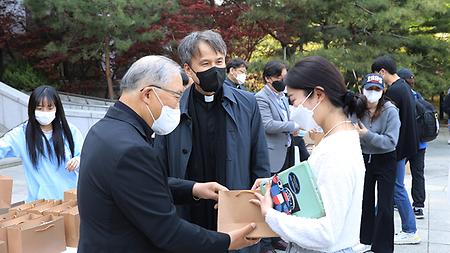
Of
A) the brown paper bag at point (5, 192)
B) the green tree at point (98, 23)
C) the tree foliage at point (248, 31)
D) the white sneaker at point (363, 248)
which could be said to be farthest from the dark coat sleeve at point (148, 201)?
the green tree at point (98, 23)

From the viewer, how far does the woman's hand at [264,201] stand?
193 centimetres

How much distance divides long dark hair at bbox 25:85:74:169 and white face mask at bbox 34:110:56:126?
1.0 inches

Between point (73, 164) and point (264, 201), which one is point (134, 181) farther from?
point (73, 164)

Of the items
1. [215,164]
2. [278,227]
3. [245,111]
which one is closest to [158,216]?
[278,227]

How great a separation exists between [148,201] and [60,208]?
1.46 m

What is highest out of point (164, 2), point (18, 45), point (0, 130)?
point (164, 2)

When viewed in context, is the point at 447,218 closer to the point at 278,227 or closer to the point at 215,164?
the point at 215,164

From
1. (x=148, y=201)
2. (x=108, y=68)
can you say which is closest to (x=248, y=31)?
(x=108, y=68)

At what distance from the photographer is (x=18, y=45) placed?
598 inches

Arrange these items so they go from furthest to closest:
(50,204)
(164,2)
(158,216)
A: 1. (164,2)
2. (50,204)
3. (158,216)

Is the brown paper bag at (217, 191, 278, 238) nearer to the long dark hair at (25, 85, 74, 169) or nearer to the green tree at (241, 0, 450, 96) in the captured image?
the long dark hair at (25, 85, 74, 169)

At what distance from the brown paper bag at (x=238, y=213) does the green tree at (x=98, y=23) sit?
36.8 ft

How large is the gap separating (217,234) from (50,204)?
1517mm

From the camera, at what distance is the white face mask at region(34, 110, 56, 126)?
Result: 11.3 feet
